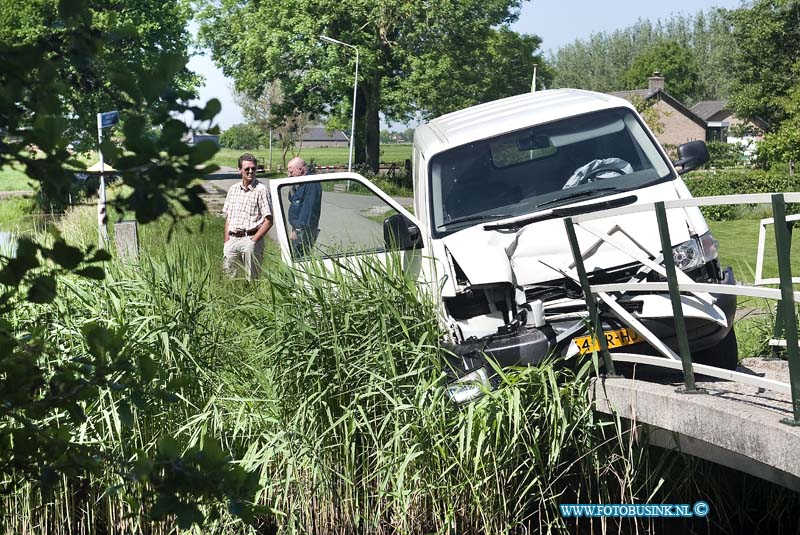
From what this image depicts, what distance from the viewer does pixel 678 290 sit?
518cm

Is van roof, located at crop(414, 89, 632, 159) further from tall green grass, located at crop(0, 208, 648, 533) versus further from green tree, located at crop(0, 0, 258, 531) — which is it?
green tree, located at crop(0, 0, 258, 531)

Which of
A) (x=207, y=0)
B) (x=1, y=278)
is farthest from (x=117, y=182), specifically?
(x=207, y=0)

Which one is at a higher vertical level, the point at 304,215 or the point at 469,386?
the point at 304,215

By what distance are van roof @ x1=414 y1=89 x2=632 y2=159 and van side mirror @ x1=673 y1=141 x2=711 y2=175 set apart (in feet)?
1.74

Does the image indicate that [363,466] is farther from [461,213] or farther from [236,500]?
[236,500]

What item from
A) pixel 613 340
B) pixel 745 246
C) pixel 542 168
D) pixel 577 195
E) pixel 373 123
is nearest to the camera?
pixel 613 340

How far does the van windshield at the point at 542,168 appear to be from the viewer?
7.02 m

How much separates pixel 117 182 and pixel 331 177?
5.18 metres

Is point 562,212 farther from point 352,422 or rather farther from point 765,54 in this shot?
point 765,54

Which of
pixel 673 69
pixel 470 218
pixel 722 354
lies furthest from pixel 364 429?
pixel 673 69

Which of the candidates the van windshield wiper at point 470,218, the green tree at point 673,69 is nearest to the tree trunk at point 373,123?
the van windshield wiper at point 470,218

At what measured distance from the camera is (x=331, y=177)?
738 cm

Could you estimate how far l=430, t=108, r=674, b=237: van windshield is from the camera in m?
7.02

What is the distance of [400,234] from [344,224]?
0.48m
